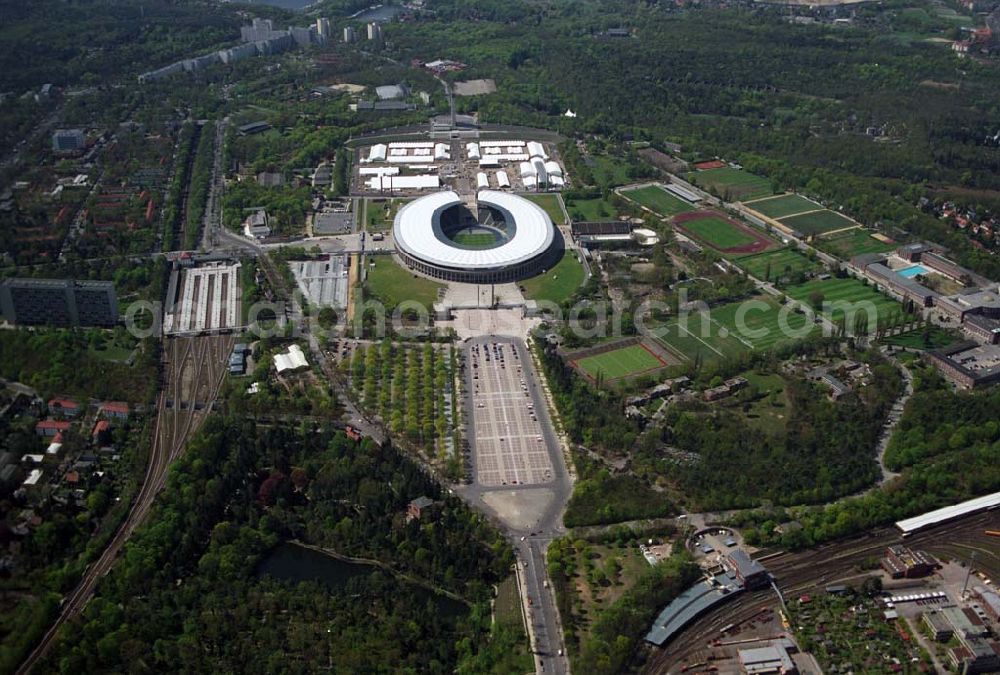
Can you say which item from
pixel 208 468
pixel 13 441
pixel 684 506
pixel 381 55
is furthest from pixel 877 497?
pixel 381 55

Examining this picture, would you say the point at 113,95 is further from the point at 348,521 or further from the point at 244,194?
the point at 348,521

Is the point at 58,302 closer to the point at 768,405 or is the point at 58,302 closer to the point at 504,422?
the point at 504,422

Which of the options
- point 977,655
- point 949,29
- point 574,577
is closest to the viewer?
point 977,655

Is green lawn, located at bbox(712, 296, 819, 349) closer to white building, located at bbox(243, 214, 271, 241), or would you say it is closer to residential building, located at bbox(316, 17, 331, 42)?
white building, located at bbox(243, 214, 271, 241)

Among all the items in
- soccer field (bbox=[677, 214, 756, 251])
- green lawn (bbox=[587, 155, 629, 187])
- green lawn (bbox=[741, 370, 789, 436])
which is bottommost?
green lawn (bbox=[587, 155, 629, 187])

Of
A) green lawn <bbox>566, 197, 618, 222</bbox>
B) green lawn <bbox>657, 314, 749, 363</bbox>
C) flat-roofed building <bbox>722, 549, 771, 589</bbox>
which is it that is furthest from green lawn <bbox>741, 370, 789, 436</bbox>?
green lawn <bbox>566, 197, 618, 222</bbox>
